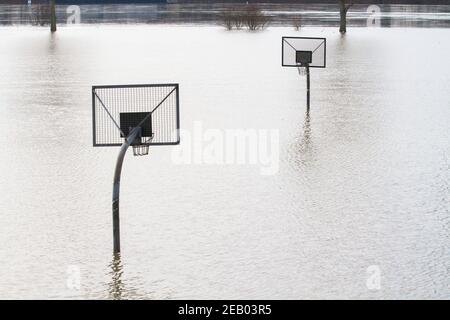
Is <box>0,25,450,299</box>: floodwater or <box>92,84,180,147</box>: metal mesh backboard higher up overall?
<box>92,84,180,147</box>: metal mesh backboard

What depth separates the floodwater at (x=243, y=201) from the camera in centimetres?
935

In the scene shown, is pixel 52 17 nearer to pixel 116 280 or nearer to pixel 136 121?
A: pixel 136 121

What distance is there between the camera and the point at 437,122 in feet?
63.8

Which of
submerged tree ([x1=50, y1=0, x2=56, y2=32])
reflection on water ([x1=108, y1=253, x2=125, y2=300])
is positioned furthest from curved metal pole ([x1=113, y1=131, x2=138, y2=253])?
submerged tree ([x1=50, y1=0, x2=56, y2=32])

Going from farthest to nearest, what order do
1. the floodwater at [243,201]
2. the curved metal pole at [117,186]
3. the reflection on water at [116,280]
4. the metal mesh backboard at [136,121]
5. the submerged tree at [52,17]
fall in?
the submerged tree at [52,17], the metal mesh backboard at [136,121], the curved metal pole at [117,186], the floodwater at [243,201], the reflection on water at [116,280]

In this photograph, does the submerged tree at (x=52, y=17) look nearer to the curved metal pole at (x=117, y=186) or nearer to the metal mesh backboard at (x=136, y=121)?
the metal mesh backboard at (x=136, y=121)

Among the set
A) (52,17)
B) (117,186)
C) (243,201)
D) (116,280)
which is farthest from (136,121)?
(52,17)

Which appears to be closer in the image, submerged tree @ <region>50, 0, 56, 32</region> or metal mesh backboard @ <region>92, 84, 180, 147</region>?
metal mesh backboard @ <region>92, 84, 180, 147</region>

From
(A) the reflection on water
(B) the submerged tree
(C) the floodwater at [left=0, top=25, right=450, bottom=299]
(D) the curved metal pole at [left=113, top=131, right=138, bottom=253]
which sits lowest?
(A) the reflection on water

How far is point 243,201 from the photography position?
12.7 metres

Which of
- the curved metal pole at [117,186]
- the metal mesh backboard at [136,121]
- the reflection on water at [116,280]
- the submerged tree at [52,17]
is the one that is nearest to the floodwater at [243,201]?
the reflection on water at [116,280]

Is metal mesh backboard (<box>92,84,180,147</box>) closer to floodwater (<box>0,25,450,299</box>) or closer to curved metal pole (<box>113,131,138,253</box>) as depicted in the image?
curved metal pole (<box>113,131,138,253</box>)

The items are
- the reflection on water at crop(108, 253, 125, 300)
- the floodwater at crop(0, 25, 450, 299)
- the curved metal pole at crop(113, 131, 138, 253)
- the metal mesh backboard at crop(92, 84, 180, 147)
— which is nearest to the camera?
the reflection on water at crop(108, 253, 125, 300)

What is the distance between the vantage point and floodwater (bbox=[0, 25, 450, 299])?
30.7 feet
